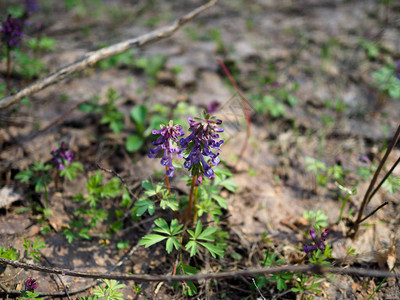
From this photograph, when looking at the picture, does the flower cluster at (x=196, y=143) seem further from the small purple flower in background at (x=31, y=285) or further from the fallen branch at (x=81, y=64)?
the fallen branch at (x=81, y=64)

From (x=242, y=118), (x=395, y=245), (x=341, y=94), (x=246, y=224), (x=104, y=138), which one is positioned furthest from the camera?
(x=341, y=94)

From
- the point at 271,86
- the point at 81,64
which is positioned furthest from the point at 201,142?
the point at 271,86

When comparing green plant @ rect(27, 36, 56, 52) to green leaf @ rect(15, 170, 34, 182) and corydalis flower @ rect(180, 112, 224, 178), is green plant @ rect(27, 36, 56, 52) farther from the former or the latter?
corydalis flower @ rect(180, 112, 224, 178)

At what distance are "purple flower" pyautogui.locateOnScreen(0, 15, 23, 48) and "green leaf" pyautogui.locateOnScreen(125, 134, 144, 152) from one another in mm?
1878

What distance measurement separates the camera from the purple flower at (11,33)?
350 centimetres

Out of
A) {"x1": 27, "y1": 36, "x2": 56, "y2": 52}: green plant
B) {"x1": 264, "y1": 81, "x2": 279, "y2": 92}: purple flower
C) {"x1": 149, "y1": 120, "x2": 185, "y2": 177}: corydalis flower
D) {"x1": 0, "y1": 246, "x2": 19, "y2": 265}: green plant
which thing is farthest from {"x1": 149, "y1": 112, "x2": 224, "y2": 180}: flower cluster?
{"x1": 27, "y1": 36, "x2": 56, "y2": 52}: green plant

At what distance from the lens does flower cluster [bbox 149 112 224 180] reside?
2.13 m

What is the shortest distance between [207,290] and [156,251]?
63cm

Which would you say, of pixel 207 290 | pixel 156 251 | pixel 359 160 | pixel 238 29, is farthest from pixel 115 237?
pixel 238 29

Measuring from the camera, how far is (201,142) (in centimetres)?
215

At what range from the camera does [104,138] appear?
3.79 meters

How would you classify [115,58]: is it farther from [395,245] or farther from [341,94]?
[395,245]

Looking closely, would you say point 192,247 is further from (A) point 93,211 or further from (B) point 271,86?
(B) point 271,86

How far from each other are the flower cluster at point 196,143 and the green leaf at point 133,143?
1388 mm
